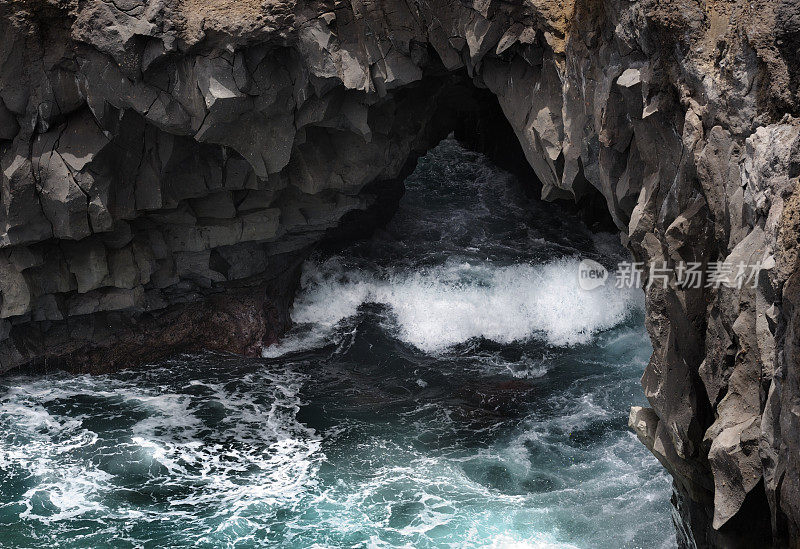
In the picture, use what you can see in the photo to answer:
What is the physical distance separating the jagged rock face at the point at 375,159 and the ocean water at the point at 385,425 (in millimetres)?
1646

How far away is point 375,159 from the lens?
718 inches

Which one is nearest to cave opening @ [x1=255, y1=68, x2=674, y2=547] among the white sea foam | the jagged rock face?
the white sea foam

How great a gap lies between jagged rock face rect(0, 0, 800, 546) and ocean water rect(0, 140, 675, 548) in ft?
5.40

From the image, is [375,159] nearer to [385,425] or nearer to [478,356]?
[478,356]

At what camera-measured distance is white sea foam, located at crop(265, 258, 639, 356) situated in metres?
19.9

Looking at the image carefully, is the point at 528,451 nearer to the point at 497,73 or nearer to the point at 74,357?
the point at 497,73

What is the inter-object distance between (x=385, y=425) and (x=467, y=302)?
5221 mm

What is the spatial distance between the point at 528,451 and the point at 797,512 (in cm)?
→ 824

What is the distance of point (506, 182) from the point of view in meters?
25.8

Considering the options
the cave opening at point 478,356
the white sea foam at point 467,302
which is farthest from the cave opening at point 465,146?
the white sea foam at point 467,302

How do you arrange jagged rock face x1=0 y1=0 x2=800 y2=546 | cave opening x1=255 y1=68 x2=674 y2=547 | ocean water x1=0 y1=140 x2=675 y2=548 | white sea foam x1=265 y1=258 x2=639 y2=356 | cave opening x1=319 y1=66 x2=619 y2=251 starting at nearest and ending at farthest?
jagged rock face x1=0 y1=0 x2=800 y2=546 < ocean water x1=0 y1=140 x2=675 y2=548 < cave opening x1=255 y1=68 x2=674 y2=547 < cave opening x1=319 y1=66 x2=619 y2=251 < white sea foam x1=265 y1=258 x2=639 y2=356

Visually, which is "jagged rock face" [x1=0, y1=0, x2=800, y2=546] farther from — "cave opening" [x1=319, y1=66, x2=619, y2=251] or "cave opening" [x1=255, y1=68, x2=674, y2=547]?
"cave opening" [x1=255, y1=68, x2=674, y2=547]

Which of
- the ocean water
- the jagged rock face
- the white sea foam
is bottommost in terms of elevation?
the ocean water

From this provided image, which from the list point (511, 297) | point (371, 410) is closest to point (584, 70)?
point (371, 410)
